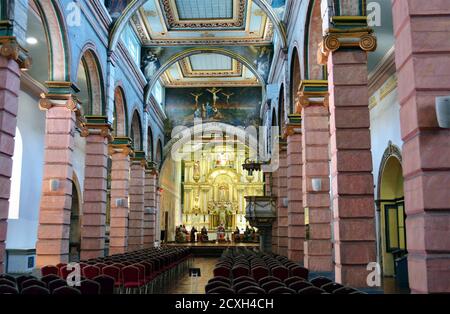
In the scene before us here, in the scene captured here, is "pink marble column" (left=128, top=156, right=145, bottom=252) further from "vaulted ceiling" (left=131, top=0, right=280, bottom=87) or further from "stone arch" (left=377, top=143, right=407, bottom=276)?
"stone arch" (left=377, top=143, right=407, bottom=276)

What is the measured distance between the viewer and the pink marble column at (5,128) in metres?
8.05

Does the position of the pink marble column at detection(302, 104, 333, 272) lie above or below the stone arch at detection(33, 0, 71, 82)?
below

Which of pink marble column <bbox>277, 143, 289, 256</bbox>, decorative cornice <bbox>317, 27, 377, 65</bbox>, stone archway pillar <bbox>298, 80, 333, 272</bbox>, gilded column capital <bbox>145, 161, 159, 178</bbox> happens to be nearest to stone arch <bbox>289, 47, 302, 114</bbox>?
pink marble column <bbox>277, 143, 289, 256</bbox>

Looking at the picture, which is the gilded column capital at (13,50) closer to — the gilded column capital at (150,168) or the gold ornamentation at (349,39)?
the gold ornamentation at (349,39)

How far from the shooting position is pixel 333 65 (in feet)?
27.3

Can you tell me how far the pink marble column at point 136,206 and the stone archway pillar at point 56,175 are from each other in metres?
9.71

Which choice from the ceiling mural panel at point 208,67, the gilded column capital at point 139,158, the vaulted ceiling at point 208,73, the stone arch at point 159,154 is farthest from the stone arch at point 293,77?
Answer: the stone arch at point 159,154

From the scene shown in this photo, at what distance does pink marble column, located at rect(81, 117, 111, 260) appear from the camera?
15.0m

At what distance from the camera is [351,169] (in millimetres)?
8055

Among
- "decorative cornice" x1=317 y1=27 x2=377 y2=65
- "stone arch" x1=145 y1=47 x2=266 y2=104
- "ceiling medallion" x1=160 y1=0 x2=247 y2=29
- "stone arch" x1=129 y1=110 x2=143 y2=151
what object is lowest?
"decorative cornice" x1=317 y1=27 x2=377 y2=65

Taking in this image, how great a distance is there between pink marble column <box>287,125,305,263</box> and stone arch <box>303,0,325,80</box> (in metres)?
2.33

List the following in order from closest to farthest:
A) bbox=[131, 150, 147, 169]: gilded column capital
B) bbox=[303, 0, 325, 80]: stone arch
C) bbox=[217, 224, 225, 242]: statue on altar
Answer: bbox=[303, 0, 325, 80]: stone arch
bbox=[131, 150, 147, 169]: gilded column capital
bbox=[217, 224, 225, 242]: statue on altar

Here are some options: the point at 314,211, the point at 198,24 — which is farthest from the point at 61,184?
the point at 198,24
